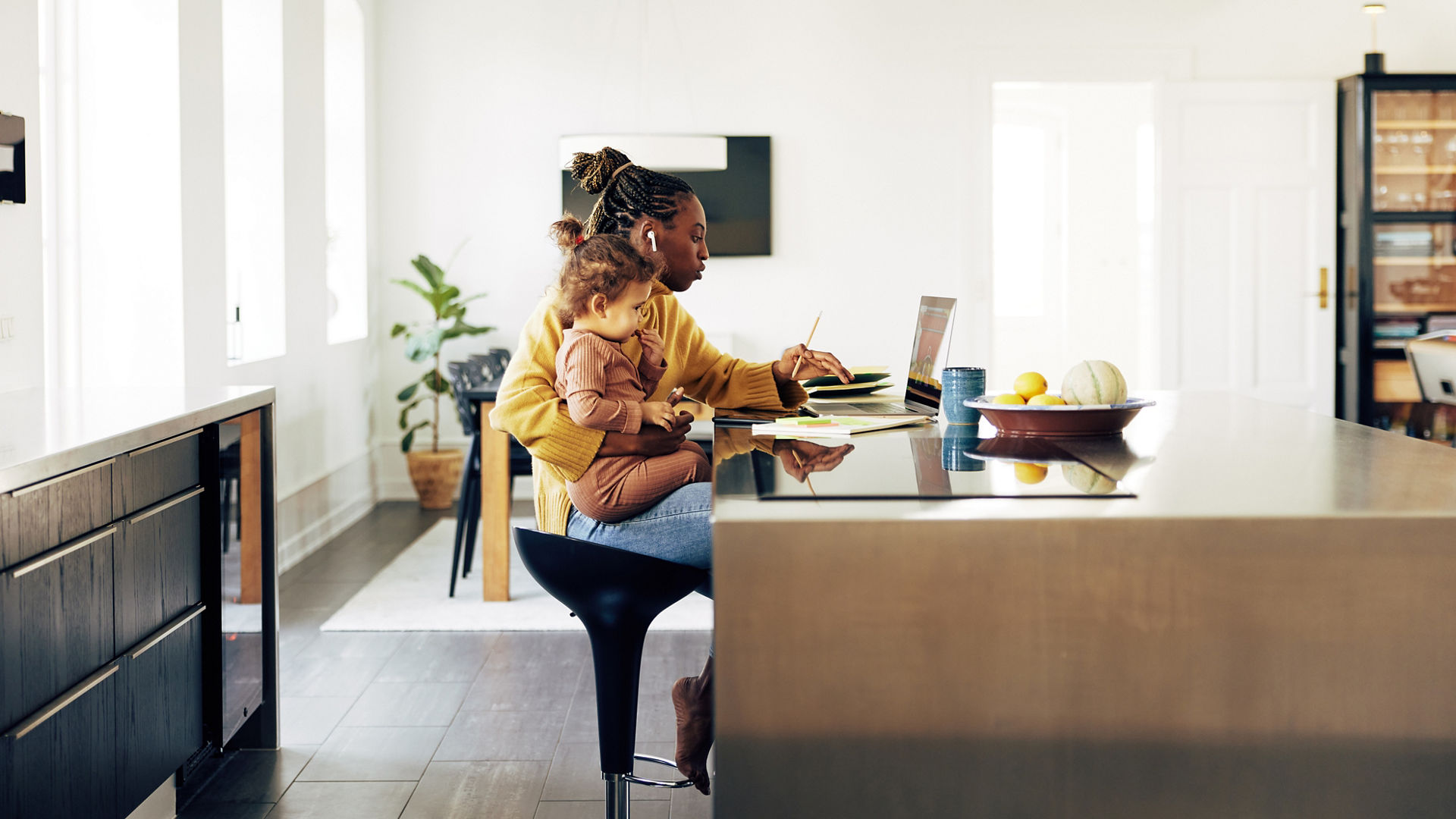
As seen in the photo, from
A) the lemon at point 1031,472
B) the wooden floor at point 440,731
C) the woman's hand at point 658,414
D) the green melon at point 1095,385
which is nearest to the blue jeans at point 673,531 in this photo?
the woman's hand at point 658,414

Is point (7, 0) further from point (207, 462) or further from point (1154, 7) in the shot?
point (1154, 7)

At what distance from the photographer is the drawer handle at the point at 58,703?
1629 mm

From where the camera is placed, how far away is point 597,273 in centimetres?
175

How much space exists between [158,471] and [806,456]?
1216mm

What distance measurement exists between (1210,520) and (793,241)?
4.99m

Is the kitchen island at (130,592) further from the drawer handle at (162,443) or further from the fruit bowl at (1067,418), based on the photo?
the fruit bowl at (1067,418)

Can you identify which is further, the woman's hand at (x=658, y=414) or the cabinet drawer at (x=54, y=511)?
the woman's hand at (x=658, y=414)

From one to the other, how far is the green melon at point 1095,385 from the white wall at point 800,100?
166 inches

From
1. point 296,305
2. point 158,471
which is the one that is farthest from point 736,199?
point 158,471

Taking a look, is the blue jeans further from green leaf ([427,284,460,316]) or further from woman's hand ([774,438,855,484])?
green leaf ([427,284,460,316])

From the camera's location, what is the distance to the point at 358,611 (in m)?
3.85

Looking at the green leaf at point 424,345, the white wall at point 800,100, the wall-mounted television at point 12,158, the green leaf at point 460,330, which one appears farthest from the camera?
the white wall at point 800,100

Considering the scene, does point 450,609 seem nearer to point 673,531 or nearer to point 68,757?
point 68,757

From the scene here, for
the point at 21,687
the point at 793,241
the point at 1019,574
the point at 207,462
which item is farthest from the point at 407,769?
the point at 793,241
